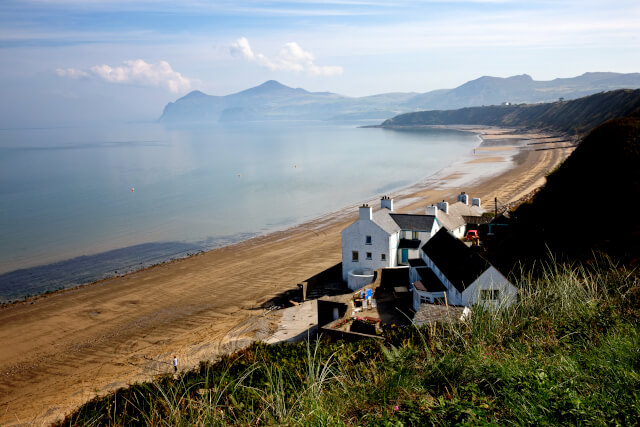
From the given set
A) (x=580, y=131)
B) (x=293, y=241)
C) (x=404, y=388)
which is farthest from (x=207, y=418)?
(x=580, y=131)

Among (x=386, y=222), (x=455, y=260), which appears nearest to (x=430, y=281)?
(x=455, y=260)

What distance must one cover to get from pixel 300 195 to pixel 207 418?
6835 cm

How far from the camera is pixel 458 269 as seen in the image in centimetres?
2316

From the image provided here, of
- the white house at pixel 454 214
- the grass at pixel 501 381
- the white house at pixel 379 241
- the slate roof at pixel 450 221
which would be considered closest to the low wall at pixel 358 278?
the white house at pixel 379 241

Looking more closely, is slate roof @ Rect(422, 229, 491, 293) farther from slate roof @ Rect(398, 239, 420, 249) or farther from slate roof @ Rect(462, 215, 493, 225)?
slate roof @ Rect(462, 215, 493, 225)

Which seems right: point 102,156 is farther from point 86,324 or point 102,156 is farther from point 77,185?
point 86,324

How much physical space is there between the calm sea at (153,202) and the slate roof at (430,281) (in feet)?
90.0

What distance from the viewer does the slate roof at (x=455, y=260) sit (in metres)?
21.8

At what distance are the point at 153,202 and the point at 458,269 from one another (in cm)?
5729

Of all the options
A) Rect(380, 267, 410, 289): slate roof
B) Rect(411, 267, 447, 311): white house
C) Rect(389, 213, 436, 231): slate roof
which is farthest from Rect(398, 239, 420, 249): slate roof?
Rect(411, 267, 447, 311): white house

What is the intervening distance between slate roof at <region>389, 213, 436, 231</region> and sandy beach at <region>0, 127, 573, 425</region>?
27.9 ft

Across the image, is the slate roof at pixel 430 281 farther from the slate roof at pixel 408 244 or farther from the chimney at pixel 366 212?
the chimney at pixel 366 212

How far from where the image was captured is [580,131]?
12294 cm

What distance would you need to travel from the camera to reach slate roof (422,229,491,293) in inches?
858
